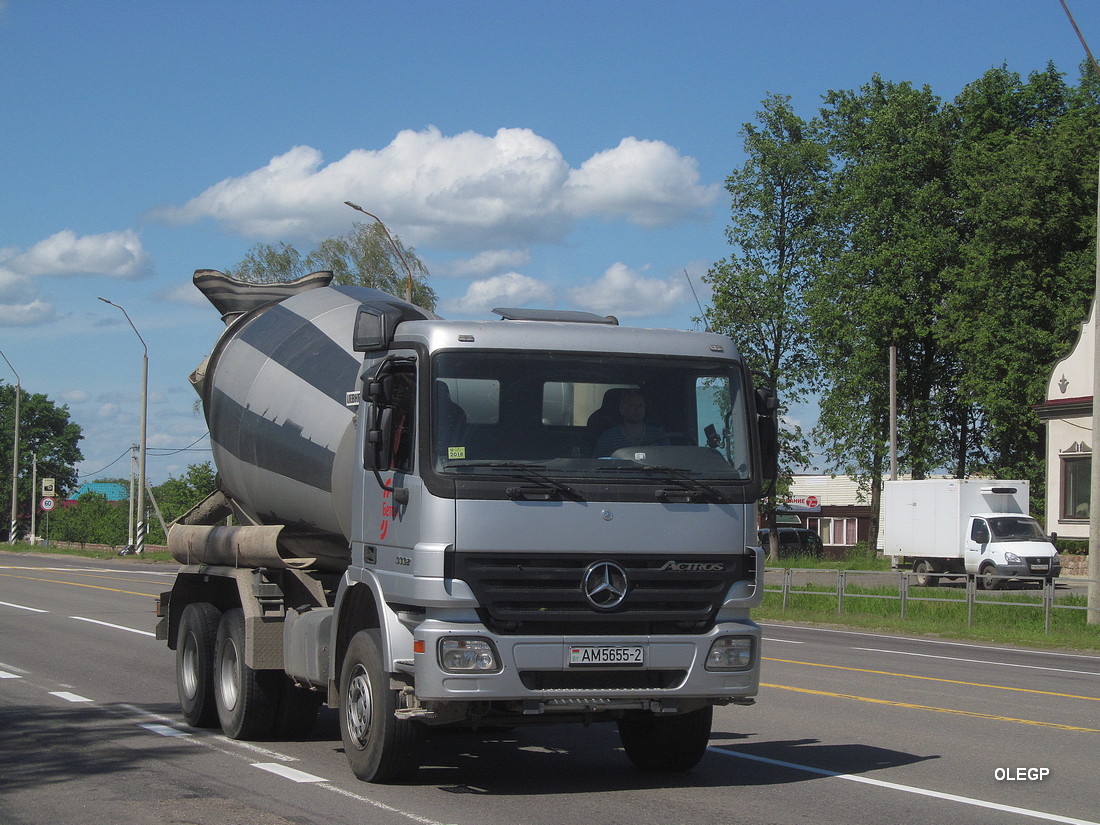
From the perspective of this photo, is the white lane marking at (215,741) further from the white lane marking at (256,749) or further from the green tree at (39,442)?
the green tree at (39,442)

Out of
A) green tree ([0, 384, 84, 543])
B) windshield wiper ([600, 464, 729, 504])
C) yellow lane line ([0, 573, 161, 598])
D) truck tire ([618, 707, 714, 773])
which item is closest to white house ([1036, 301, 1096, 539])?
yellow lane line ([0, 573, 161, 598])

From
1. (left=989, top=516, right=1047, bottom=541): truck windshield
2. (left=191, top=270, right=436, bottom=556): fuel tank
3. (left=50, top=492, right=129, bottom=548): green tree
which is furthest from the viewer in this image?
(left=50, top=492, right=129, bottom=548): green tree

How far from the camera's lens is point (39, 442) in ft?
437

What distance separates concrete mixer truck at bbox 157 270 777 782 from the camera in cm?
792

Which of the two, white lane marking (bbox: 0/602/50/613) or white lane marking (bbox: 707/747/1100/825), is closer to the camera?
A: white lane marking (bbox: 707/747/1100/825)

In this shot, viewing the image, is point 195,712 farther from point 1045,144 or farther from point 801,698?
point 1045,144

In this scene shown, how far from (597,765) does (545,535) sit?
267cm

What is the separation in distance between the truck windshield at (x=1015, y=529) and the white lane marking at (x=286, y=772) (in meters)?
33.0

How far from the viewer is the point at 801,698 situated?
555 inches

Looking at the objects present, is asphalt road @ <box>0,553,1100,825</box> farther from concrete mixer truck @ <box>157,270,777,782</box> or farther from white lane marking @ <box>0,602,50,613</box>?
white lane marking @ <box>0,602,50,613</box>

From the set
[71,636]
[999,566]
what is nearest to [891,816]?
[71,636]

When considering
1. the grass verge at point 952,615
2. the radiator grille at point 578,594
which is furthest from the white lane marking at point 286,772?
the grass verge at point 952,615

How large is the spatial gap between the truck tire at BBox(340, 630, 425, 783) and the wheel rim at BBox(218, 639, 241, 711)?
224cm

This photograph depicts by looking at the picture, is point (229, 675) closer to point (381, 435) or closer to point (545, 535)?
point (381, 435)
